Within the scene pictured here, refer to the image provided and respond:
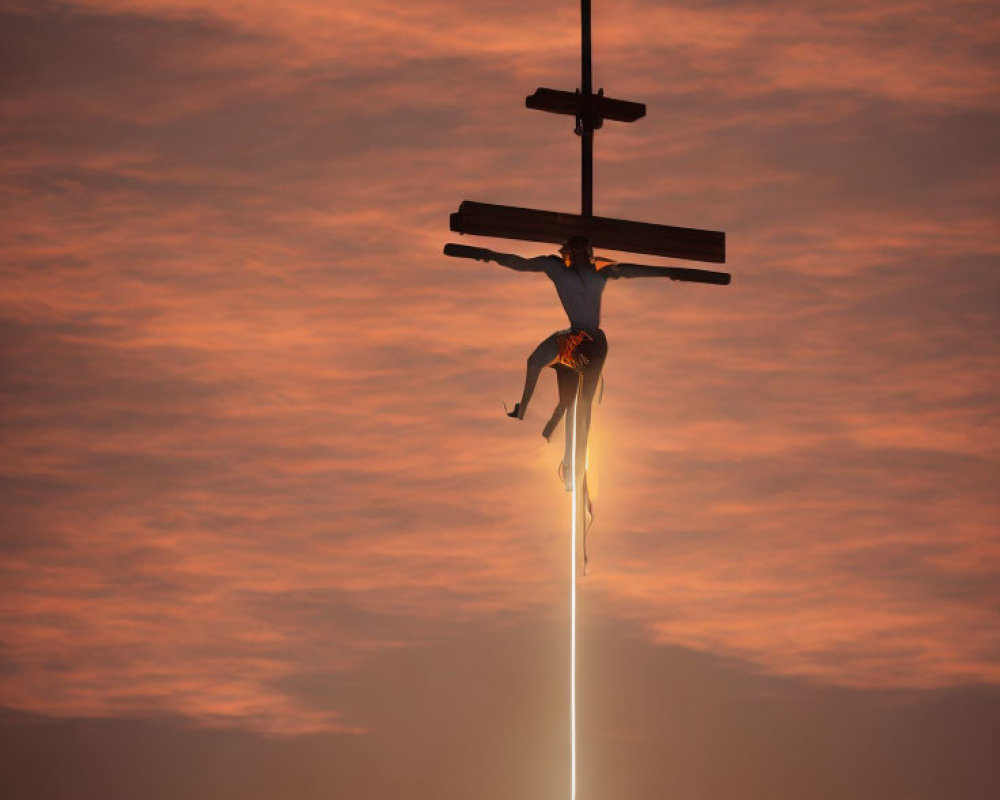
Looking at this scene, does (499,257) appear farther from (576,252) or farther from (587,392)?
(587,392)

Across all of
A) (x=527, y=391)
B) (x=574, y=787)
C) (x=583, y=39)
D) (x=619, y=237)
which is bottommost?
(x=574, y=787)

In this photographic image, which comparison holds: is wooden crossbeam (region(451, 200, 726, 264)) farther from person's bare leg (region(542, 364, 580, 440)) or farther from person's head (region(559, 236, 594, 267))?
person's bare leg (region(542, 364, 580, 440))

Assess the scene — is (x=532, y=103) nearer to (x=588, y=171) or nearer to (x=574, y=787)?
(x=588, y=171)

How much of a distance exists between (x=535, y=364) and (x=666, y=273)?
1780mm

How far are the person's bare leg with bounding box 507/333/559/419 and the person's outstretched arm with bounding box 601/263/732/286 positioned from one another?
982 mm

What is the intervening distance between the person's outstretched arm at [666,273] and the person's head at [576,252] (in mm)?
256

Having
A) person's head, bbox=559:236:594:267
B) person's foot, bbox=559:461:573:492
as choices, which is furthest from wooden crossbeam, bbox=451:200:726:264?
person's foot, bbox=559:461:573:492

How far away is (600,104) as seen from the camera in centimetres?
2831

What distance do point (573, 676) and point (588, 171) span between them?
5693 mm

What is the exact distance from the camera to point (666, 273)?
2797 centimetres

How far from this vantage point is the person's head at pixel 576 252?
27.6 meters

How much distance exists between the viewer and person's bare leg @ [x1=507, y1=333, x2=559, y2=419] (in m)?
27.7

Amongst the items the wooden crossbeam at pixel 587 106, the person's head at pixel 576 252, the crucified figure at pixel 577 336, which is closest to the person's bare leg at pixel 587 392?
the crucified figure at pixel 577 336

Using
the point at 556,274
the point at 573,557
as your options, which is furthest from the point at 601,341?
the point at 573,557
